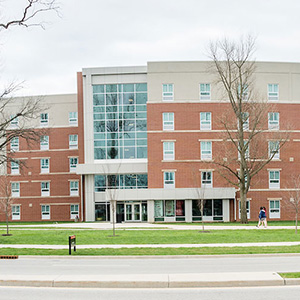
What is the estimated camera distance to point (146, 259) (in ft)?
58.9

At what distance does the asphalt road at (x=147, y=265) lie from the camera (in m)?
14.6

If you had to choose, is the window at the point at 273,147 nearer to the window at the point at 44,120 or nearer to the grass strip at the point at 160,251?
the grass strip at the point at 160,251

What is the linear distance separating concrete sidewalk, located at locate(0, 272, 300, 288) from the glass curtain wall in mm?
37477

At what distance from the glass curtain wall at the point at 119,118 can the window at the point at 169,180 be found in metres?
3.78

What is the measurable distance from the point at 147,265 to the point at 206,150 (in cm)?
3314

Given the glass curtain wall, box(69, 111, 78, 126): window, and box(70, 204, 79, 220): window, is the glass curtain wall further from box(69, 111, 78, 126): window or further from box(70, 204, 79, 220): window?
box(70, 204, 79, 220): window

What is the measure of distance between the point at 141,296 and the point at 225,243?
12.3 metres

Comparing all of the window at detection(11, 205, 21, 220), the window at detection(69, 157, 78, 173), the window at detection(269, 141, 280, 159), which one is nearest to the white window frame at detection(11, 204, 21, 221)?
the window at detection(11, 205, 21, 220)

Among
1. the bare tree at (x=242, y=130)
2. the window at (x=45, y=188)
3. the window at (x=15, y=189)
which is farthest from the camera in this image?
the window at (x=15, y=189)

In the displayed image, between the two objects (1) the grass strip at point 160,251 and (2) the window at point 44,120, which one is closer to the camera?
(1) the grass strip at point 160,251

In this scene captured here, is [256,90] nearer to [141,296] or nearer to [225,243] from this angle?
[225,243]

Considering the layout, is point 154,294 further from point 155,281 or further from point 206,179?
point 206,179

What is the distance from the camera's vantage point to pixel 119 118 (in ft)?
166

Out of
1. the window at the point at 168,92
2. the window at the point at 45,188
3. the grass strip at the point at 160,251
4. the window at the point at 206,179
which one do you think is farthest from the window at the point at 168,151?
the grass strip at the point at 160,251
